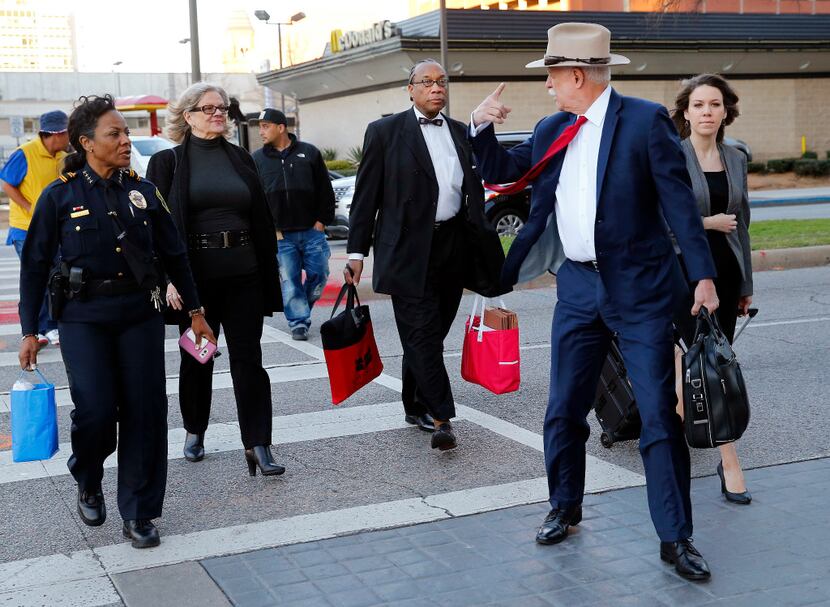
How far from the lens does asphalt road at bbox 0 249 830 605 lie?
4.95 metres

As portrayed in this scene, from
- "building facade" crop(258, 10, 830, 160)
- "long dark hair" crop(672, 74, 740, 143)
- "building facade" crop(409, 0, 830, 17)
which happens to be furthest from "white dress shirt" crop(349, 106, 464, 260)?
"building facade" crop(409, 0, 830, 17)

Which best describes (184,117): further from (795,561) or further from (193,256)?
(795,561)

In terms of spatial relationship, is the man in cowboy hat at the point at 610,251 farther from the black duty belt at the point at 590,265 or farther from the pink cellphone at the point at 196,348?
the pink cellphone at the point at 196,348

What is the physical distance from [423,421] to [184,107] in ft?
7.62

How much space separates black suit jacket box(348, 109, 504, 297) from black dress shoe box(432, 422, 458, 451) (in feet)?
2.42

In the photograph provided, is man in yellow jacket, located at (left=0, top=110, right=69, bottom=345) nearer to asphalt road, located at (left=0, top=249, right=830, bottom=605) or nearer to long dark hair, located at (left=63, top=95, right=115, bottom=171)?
asphalt road, located at (left=0, top=249, right=830, bottom=605)

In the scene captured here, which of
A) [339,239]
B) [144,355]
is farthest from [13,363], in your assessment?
[339,239]

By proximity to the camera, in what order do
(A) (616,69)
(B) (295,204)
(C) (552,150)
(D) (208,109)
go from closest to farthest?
(C) (552,150)
(D) (208,109)
(B) (295,204)
(A) (616,69)

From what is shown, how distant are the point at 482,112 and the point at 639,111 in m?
0.64

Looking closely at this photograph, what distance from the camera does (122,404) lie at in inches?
185

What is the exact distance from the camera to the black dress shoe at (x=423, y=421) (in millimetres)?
6477

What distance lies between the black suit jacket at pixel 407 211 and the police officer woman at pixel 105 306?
1544mm

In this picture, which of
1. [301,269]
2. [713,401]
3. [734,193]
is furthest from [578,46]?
[301,269]

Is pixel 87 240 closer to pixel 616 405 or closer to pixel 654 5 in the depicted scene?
pixel 616 405
